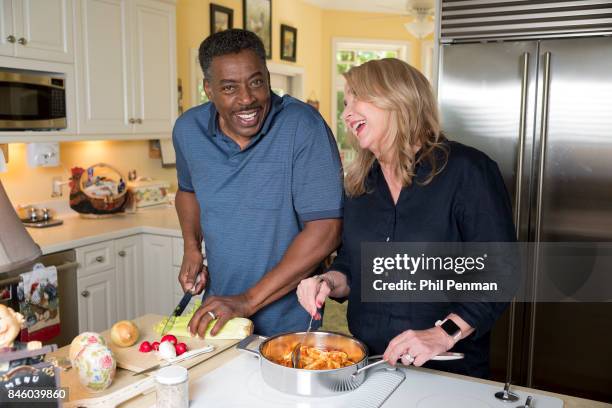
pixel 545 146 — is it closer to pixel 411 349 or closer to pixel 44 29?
pixel 411 349

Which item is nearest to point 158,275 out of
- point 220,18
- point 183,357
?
point 183,357

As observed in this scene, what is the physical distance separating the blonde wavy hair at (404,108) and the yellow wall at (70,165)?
2.45 metres

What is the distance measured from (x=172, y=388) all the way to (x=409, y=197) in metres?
0.74

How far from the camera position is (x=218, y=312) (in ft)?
5.04

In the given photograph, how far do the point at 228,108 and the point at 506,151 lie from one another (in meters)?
1.59

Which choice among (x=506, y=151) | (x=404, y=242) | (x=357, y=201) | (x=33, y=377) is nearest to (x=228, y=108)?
(x=357, y=201)

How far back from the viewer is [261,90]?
1686mm

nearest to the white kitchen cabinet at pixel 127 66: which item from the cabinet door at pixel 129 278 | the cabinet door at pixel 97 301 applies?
the cabinet door at pixel 129 278

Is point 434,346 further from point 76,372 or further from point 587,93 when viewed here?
point 587,93

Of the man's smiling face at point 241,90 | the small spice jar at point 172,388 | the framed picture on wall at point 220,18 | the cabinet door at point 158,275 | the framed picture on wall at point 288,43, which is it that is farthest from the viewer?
the framed picture on wall at point 288,43

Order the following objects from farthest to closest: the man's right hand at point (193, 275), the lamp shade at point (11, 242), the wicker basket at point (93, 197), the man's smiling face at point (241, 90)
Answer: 1. the wicker basket at point (93, 197)
2. the man's right hand at point (193, 275)
3. the man's smiling face at point (241, 90)
4. the lamp shade at point (11, 242)

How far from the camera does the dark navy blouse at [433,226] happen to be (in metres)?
1.40

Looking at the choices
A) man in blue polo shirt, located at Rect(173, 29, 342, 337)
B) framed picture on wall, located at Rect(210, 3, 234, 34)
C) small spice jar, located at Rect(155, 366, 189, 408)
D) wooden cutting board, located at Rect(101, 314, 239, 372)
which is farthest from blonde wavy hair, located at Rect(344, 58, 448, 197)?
framed picture on wall, located at Rect(210, 3, 234, 34)

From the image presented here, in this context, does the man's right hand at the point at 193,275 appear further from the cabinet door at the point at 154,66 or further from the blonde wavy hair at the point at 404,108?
the cabinet door at the point at 154,66
